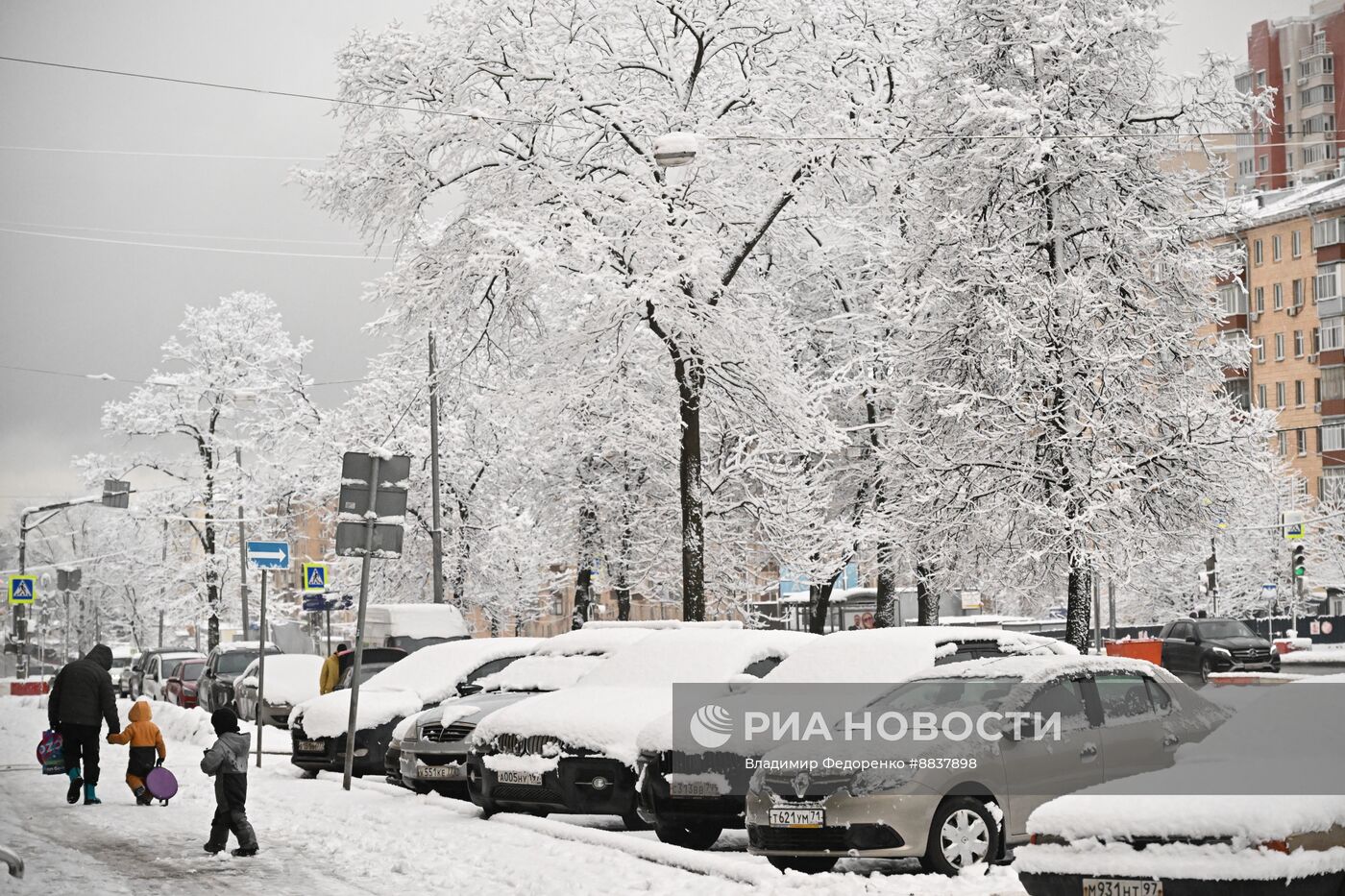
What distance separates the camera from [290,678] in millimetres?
33188

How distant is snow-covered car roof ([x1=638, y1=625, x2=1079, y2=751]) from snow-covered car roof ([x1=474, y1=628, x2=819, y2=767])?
61 cm

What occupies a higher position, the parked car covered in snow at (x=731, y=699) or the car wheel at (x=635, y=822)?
the parked car covered in snow at (x=731, y=699)

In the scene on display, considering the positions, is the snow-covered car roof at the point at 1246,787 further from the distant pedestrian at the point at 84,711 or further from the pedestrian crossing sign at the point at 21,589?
the pedestrian crossing sign at the point at 21,589

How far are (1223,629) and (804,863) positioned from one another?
1350 inches

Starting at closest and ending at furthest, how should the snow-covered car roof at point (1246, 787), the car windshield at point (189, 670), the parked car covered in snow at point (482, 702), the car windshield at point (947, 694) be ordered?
the snow-covered car roof at point (1246, 787) → the car windshield at point (947, 694) → the parked car covered in snow at point (482, 702) → the car windshield at point (189, 670)

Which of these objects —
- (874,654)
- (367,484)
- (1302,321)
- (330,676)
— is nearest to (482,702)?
(367,484)

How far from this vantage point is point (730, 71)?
91.2 feet

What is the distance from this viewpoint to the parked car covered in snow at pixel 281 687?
1273 inches

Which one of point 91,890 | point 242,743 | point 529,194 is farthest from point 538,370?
point 91,890

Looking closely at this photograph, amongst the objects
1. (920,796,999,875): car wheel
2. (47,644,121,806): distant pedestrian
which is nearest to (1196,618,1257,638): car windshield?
(47,644,121,806): distant pedestrian

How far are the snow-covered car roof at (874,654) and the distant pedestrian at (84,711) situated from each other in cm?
671

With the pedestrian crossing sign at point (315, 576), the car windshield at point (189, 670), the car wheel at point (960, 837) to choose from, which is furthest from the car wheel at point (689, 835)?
the car windshield at point (189, 670)

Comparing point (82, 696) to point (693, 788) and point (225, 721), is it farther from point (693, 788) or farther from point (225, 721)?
point (693, 788)

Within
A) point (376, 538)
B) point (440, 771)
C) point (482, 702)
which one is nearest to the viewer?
point (440, 771)
